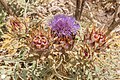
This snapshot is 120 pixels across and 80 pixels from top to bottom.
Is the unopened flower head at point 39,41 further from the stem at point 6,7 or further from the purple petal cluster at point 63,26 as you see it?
the stem at point 6,7

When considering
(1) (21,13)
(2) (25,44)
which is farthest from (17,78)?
(1) (21,13)

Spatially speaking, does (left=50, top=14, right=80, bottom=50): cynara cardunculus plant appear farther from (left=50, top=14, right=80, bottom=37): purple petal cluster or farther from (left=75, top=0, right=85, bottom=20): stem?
(left=75, top=0, right=85, bottom=20): stem

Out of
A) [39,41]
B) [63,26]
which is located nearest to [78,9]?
[63,26]

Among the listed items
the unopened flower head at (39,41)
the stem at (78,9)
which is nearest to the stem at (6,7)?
the stem at (78,9)

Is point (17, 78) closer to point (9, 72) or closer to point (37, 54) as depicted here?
point (9, 72)

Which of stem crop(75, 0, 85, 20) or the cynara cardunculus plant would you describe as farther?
stem crop(75, 0, 85, 20)

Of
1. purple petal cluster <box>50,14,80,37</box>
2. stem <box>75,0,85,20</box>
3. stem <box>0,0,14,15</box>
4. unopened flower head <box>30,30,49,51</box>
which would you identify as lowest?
unopened flower head <box>30,30,49,51</box>

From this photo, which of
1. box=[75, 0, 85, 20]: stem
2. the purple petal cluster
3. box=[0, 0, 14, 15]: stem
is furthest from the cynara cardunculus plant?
box=[0, 0, 14, 15]: stem
